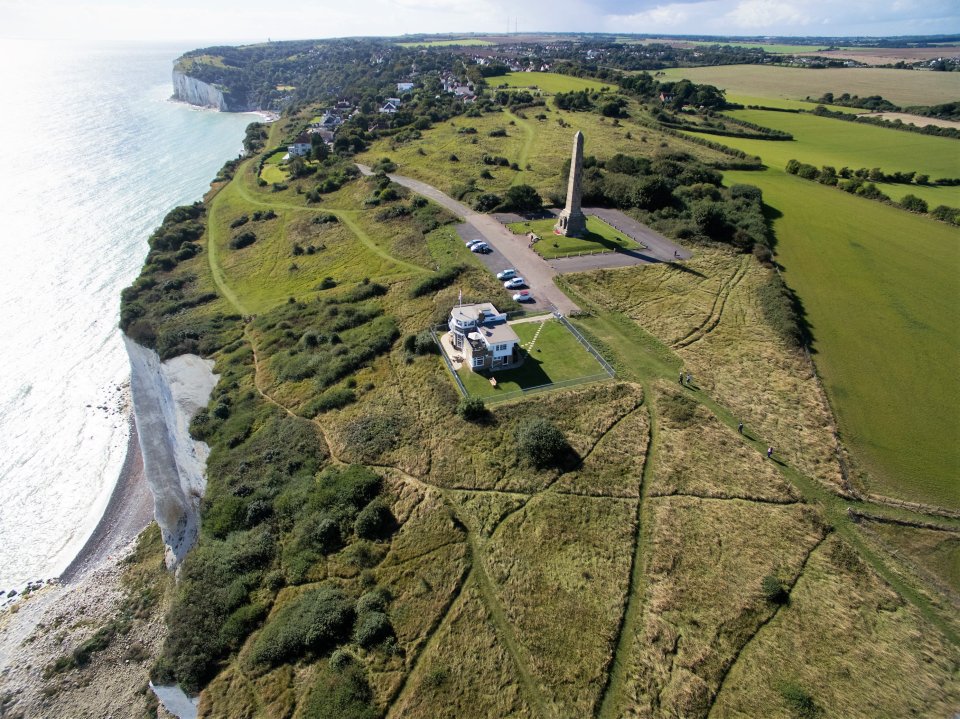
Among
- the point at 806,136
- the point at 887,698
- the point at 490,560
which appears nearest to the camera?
the point at 887,698

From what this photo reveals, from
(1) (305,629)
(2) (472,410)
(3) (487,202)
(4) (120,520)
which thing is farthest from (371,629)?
(3) (487,202)

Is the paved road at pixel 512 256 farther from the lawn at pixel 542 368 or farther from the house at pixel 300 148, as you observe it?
the house at pixel 300 148

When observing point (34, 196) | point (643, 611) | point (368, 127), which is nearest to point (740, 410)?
point (643, 611)

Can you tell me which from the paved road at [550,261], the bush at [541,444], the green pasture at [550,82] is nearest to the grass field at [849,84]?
the green pasture at [550,82]

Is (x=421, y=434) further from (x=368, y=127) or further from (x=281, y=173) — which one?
(x=368, y=127)

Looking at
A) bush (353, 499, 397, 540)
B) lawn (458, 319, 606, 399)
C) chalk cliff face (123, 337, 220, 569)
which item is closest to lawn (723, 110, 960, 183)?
lawn (458, 319, 606, 399)
